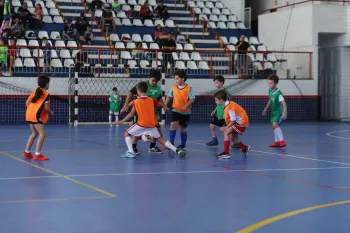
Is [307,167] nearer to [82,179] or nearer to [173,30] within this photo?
[82,179]

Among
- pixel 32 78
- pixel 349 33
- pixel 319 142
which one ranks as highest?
pixel 349 33

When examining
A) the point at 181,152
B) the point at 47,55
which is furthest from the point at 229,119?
the point at 47,55

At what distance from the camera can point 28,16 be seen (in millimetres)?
28547

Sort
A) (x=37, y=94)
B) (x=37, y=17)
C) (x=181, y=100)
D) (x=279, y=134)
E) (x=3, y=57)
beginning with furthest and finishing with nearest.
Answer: (x=37, y=17) → (x=3, y=57) → (x=279, y=134) → (x=181, y=100) → (x=37, y=94)

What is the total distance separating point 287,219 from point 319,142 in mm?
11097

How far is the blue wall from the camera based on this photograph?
2594cm

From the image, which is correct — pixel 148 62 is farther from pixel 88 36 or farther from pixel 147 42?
pixel 88 36

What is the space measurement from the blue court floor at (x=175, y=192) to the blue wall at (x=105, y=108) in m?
11.2

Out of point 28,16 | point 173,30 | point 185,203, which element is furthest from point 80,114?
point 185,203

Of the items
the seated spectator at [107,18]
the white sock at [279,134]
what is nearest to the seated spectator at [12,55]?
the seated spectator at [107,18]

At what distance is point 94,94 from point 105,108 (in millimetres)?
714

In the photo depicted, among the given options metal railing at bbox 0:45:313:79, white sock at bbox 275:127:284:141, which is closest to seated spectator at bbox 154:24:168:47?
metal railing at bbox 0:45:313:79

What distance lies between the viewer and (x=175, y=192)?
8.79m

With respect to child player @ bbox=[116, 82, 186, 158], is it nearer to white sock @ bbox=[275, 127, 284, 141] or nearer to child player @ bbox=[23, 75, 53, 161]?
child player @ bbox=[23, 75, 53, 161]
